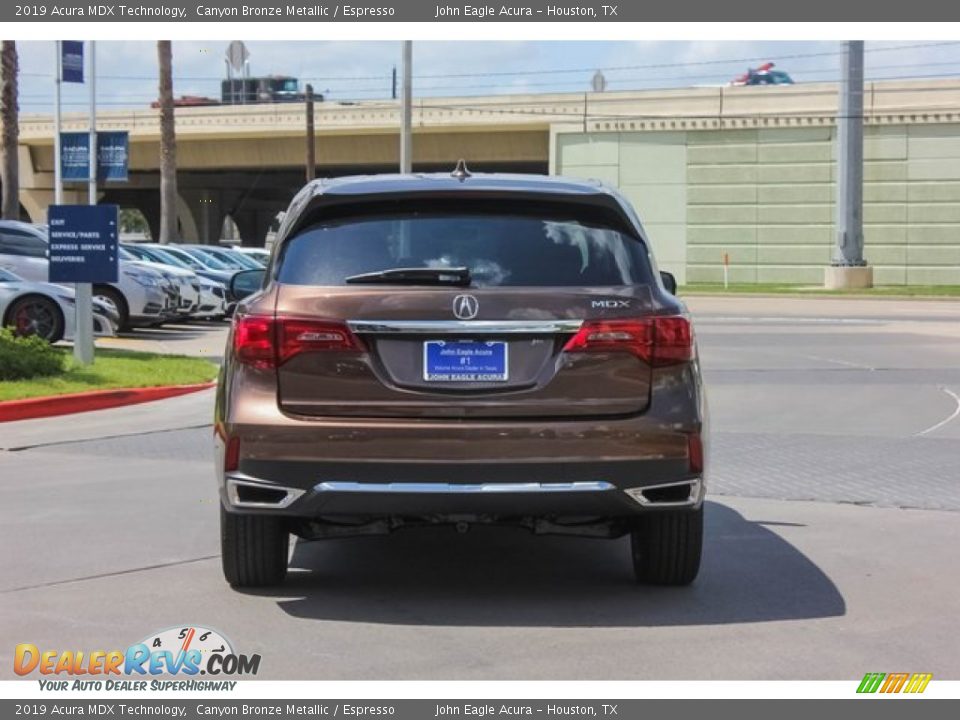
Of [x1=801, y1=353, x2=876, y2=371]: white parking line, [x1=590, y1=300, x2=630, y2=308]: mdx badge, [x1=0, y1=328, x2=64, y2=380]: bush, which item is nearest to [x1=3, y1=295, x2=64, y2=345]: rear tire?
[x1=0, y1=328, x2=64, y2=380]: bush

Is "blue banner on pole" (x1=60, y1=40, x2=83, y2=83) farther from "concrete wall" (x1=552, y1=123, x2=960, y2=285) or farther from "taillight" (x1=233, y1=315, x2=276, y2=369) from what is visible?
"concrete wall" (x1=552, y1=123, x2=960, y2=285)

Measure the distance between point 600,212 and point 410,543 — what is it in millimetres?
2344

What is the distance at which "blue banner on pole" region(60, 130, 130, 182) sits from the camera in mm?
21909

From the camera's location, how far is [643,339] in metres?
6.16

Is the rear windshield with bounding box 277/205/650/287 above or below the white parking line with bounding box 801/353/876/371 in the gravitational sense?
above

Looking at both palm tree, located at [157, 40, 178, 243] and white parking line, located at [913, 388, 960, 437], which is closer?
white parking line, located at [913, 388, 960, 437]

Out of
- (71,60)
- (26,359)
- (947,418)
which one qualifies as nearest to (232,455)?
(947,418)

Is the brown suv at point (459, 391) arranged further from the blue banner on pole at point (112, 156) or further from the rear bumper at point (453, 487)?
the blue banner on pole at point (112, 156)

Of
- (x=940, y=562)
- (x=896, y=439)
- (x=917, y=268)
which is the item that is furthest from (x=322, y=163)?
(x=940, y=562)

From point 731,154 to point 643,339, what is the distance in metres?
50.5

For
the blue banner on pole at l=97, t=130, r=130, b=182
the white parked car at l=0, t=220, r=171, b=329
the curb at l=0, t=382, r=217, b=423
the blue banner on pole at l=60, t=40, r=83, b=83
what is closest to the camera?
the curb at l=0, t=382, r=217, b=423

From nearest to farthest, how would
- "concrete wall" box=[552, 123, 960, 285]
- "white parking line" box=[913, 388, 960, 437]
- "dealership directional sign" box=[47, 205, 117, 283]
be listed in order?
1. "white parking line" box=[913, 388, 960, 437]
2. "dealership directional sign" box=[47, 205, 117, 283]
3. "concrete wall" box=[552, 123, 960, 285]

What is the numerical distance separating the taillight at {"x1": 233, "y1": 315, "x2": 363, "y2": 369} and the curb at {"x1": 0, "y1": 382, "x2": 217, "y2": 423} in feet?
26.3
